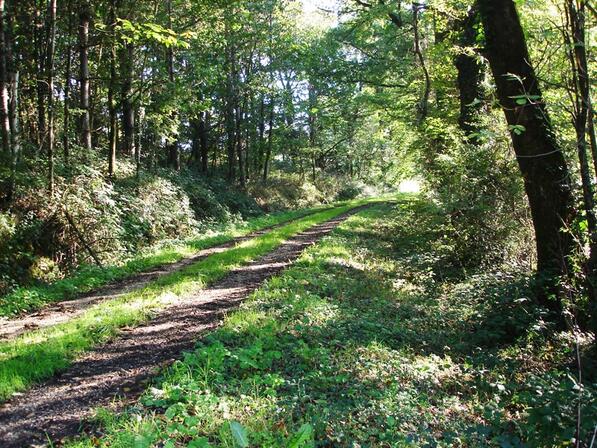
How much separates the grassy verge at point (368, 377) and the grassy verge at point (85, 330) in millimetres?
1531

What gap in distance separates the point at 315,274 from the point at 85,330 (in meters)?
4.69

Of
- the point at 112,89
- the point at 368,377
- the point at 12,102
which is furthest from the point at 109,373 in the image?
the point at 112,89

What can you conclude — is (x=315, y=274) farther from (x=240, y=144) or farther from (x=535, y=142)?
(x=240, y=144)

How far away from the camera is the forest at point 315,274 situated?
4.07 m

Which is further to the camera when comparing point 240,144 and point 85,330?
point 240,144

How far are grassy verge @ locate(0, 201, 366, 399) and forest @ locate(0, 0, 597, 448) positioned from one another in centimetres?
5

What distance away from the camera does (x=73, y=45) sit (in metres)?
14.5

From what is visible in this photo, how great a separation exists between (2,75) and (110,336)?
717 cm

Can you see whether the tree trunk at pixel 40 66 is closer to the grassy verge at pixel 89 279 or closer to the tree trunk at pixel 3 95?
the tree trunk at pixel 3 95

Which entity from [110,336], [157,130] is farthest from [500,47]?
[157,130]

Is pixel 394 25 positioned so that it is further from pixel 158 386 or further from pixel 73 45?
pixel 158 386

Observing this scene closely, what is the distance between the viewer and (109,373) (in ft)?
16.8

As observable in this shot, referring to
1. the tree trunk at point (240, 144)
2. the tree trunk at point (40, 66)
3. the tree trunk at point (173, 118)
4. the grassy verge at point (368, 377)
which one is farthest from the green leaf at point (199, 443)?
the tree trunk at point (240, 144)

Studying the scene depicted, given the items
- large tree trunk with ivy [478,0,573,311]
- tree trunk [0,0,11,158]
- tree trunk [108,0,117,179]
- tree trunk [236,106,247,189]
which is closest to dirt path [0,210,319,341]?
tree trunk [0,0,11,158]
